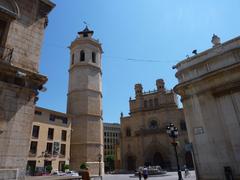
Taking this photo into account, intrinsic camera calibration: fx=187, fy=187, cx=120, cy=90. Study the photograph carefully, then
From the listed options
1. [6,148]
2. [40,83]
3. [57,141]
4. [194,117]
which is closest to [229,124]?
[194,117]

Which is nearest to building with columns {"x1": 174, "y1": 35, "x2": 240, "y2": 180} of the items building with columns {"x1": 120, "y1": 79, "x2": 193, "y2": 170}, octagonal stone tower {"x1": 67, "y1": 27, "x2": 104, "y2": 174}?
octagonal stone tower {"x1": 67, "y1": 27, "x2": 104, "y2": 174}

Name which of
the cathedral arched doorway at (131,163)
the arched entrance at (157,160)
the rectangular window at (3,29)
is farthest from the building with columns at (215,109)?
the cathedral arched doorway at (131,163)

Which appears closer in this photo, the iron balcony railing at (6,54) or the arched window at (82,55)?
the iron balcony railing at (6,54)

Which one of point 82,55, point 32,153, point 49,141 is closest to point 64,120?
point 49,141

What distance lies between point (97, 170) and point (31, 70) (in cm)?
2392

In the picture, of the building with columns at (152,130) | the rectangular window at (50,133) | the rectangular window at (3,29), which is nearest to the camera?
the rectangular window at (3,29)

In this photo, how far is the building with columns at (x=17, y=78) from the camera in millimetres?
7043

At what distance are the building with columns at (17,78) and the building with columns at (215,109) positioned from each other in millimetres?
9544

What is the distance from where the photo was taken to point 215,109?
11539 mm

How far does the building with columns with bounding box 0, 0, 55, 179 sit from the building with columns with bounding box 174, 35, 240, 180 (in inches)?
376

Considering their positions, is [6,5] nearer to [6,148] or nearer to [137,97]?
[6,148]

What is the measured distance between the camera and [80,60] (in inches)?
1356

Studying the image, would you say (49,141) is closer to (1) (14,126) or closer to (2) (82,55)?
(2) (82,55)

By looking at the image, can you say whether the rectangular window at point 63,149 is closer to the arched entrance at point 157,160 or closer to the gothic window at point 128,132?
the gothic window at point 128,132
